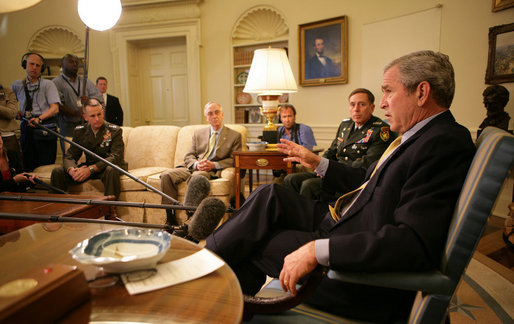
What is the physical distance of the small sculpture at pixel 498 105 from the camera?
2574mm

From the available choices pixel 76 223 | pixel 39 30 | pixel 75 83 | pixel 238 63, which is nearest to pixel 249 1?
pixel 238 63

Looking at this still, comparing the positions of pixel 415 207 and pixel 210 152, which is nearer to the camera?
pixel 415 207

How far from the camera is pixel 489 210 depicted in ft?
2.20

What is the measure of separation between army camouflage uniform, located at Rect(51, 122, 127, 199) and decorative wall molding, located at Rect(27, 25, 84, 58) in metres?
3.24

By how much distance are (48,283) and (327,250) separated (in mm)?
591

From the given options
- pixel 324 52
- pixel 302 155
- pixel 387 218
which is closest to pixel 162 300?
pixel 387 218

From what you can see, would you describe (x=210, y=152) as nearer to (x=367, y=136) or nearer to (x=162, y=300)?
(x=367, y=136)

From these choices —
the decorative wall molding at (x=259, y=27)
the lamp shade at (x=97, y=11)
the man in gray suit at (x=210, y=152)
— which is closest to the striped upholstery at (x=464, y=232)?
the man in gray suit at (x=210, y=152)

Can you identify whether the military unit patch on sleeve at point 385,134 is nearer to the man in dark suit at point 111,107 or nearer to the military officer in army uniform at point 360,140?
the military officer in army uniform at point 360,140

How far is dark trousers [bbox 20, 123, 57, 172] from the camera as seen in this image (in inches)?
137

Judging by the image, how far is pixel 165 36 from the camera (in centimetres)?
513

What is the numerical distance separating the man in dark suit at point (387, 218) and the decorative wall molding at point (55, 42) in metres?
5.65

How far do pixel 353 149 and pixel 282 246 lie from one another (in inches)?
60.7

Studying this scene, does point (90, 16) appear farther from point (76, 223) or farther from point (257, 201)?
point (257, 201)
